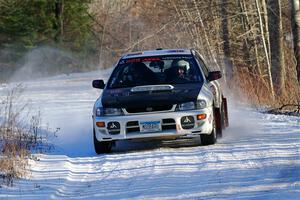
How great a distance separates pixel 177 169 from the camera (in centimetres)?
1016

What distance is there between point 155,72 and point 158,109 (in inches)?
58.3

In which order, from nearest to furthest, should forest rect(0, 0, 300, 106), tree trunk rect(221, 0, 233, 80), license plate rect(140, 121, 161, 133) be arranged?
license plate rect(140, 121, 161, 133) → forest rect(0, 0, 300, 106) → tree trunk rect(221, 0, 233, 80)

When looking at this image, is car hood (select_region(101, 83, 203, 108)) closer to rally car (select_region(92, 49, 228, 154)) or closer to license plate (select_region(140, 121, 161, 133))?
rally car (select_region(92, 49, 228, 154))

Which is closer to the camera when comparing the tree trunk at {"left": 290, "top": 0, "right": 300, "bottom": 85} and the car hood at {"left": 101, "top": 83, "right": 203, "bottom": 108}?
the car hood at {"left": 101, "top": 83, "right": 203, "bottom": 108}

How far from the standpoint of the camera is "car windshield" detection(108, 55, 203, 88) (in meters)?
13.3

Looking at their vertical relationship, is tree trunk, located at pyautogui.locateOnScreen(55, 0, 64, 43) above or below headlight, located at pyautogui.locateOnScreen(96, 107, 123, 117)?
above

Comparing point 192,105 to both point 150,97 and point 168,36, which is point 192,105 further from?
point 168,36

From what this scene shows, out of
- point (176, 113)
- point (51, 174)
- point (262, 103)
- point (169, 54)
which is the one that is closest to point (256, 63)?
point (262, 103)

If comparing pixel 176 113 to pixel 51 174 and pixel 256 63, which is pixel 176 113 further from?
pixel 256 63

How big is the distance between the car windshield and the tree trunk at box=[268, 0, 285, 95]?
9.17m

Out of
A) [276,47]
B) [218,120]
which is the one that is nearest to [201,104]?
[218,120]

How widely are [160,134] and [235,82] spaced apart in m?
11.9

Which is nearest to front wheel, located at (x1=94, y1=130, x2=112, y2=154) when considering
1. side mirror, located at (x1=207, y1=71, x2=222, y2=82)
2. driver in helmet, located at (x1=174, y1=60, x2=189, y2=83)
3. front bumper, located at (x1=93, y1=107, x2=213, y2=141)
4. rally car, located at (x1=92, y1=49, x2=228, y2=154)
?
rally car, located at (x1=92, y1=49, x2=228, y2=154)

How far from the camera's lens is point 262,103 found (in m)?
21.2
